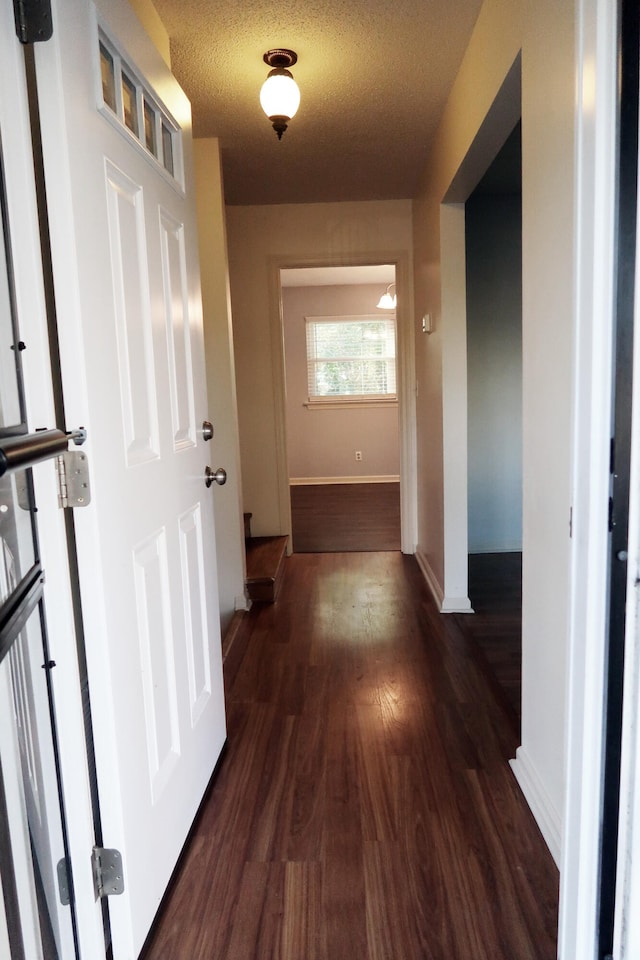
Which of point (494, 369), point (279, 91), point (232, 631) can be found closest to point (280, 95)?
point (279, 91)

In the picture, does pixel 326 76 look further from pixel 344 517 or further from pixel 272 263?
pixel 344 517

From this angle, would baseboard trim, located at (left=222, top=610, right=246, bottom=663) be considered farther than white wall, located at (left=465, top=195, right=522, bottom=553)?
No

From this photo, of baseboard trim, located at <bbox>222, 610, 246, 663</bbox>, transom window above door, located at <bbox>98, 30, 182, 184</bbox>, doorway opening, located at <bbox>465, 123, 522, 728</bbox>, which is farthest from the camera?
doorway opening, located at <bbox>465, 123, 522, 728</bbox>

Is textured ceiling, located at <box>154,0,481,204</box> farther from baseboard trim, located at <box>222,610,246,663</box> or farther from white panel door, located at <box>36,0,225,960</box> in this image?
baseboard trim, located at <box>222,610,246,663</box>

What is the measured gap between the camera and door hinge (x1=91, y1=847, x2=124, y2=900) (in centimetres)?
106

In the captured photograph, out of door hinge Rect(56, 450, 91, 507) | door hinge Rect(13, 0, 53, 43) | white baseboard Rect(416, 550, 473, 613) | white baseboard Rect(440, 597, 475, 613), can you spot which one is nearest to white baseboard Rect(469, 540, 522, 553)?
white baseboard Rect(416, 550, 473, 613)

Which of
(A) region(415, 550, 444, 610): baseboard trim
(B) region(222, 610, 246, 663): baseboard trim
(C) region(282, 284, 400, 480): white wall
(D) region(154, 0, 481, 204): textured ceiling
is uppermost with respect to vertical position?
(D) region(154, 0, 481, 204): textured ceiling

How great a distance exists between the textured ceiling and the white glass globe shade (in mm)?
140

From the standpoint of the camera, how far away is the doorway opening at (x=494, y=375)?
12.7 feet

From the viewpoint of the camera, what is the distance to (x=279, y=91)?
206 centimetres

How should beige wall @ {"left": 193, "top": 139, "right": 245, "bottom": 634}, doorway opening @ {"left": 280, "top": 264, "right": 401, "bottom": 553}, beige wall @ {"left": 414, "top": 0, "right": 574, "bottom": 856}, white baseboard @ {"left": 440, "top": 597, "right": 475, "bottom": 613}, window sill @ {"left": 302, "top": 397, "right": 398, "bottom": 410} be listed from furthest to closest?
window sill @ {"left": 302, "top": 397, "right": 398, "bottom": 410} → doorway opening @ {"left": 280, "top": 264, "right": 401, "bottom": 553} → white baseboard @ {"left": 440, "top": 597, "right": 475, "bottom": 613} → beige wall @ {"left": 193, "top": 139, "right": 245, "bottom": 634} → beige wall @ {"left": 414, "top": 0, "right": 574, "bottom": 856}

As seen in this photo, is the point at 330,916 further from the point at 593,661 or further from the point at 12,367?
the point at 12,367

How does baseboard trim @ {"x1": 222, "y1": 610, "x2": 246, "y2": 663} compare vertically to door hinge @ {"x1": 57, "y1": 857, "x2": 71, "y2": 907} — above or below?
below

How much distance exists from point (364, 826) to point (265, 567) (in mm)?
2042
